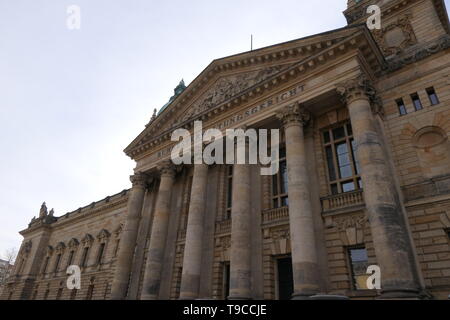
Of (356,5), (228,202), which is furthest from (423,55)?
A: (228,202)

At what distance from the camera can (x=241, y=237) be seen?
51.1ft

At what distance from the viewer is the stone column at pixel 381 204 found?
10.2 meters

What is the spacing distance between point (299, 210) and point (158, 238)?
35.4 ft

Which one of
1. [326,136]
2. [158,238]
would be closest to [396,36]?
[326,136]

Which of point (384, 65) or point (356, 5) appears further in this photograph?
point (356, 5)

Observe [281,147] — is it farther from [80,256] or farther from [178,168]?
[80,256]

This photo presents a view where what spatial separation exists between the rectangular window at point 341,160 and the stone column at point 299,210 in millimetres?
1591

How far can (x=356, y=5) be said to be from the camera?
818 inches

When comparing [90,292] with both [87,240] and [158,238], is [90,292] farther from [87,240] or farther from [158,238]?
[158,238]

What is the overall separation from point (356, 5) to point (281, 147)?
1151 centimetres

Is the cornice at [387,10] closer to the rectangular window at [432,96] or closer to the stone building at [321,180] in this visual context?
the stone building at [321,180]

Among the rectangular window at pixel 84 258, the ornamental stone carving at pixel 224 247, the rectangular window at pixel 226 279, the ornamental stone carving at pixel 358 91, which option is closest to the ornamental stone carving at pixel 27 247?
the rectangular window at pixel 84 258

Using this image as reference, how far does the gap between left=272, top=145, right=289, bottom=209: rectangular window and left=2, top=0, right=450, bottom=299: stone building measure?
69 millimetres

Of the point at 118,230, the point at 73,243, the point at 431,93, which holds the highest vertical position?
the point at 73,243
